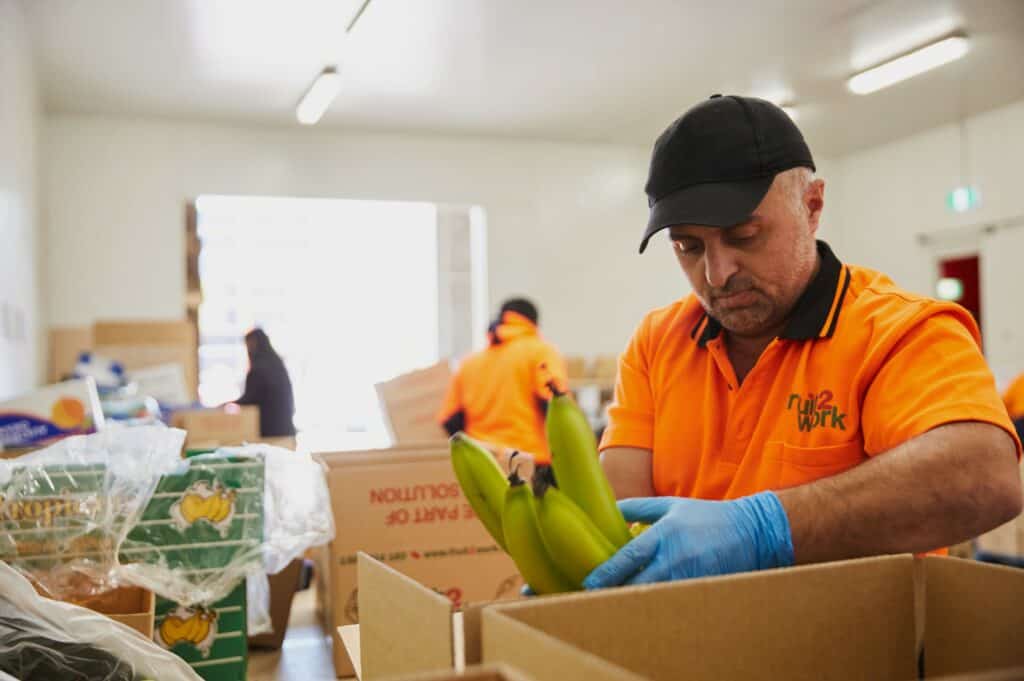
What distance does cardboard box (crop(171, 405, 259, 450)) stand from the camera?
14.3 feet

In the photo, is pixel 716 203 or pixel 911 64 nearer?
pixel 716 203

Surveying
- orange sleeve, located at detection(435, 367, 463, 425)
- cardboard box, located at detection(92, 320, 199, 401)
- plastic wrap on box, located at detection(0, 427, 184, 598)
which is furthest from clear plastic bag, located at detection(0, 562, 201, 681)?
cardboard box, located at detection(92, 320, 199, 401)

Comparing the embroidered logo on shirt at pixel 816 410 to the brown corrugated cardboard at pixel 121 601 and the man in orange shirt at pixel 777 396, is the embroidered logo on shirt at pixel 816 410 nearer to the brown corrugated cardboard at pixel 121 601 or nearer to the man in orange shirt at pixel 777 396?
the man in orange shirt at pixel 777 396

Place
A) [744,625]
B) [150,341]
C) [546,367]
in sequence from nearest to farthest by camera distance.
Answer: [744,625]
[546,367]
[150,341]

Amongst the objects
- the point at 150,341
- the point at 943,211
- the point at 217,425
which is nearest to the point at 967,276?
the point at 943,211

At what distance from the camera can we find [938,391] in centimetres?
113

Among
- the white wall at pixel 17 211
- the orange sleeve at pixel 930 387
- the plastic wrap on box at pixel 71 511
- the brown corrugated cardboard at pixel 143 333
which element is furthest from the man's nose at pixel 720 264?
the brown corrugated cardboard at pixel 143 333

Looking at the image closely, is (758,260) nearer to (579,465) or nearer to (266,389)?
(579,465)

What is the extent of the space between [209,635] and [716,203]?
104 cm

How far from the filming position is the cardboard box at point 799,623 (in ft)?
2.06

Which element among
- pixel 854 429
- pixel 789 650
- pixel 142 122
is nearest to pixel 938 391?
pixel 854 429

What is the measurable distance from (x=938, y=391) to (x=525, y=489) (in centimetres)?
61

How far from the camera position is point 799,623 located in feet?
2.35

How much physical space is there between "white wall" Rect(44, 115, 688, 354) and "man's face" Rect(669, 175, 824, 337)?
6806 millimetres
